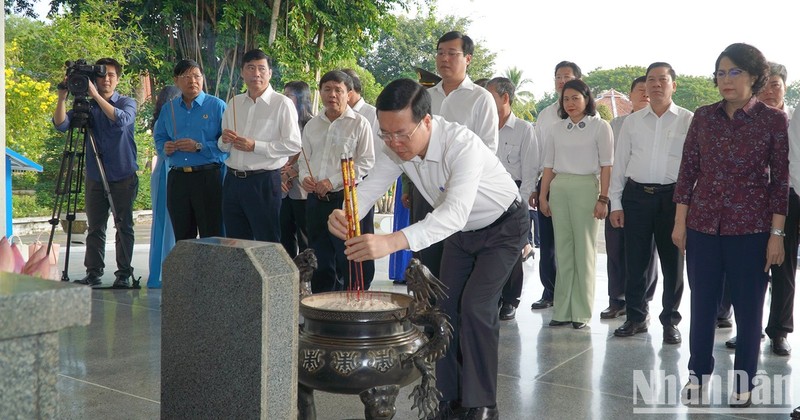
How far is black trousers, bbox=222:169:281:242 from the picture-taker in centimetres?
460

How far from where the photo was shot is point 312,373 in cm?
234

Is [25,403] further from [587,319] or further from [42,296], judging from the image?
[587,319]

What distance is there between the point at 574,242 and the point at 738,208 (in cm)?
155

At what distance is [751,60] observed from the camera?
Answer: 293cm

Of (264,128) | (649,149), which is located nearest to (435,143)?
(649,149)

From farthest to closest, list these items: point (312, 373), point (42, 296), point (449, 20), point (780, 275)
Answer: point (449, 20) → point (780, 275) → point (312, 373) → point (42, 296)

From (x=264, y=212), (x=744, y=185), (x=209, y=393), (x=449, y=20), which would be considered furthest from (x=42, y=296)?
(x=449, y=20)

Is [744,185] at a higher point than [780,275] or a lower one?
higher

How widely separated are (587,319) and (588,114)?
3.96 feet

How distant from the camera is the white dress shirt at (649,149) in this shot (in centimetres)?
408

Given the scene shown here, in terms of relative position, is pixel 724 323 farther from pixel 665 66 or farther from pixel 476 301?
pixel 476 301

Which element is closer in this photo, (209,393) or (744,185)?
(209,393)

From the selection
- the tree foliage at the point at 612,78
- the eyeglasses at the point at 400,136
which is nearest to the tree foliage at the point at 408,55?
the tree foliage at the point at 612,78

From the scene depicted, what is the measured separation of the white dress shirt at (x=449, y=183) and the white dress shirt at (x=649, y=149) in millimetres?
1589
